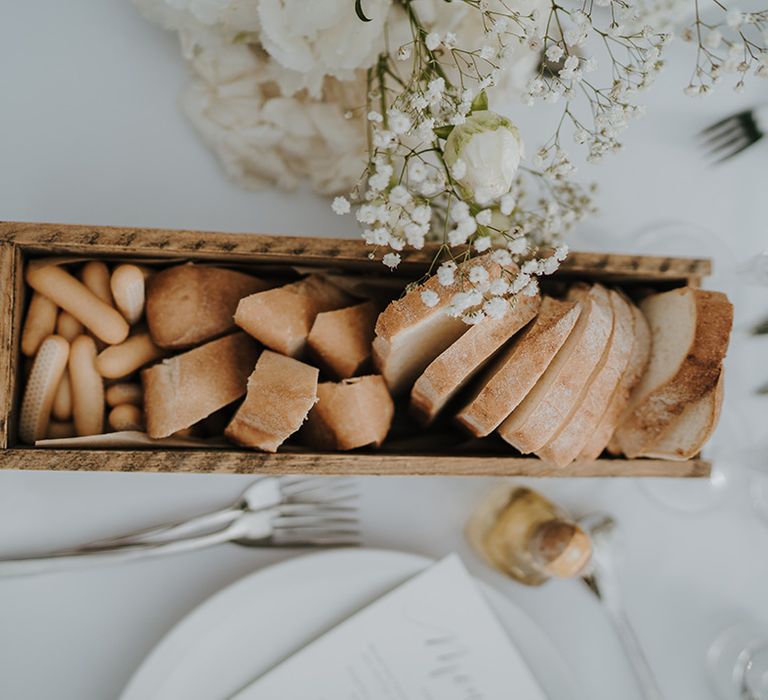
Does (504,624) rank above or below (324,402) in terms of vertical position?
below

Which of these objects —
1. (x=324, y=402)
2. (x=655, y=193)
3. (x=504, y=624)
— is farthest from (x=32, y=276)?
(x=655, y=193)

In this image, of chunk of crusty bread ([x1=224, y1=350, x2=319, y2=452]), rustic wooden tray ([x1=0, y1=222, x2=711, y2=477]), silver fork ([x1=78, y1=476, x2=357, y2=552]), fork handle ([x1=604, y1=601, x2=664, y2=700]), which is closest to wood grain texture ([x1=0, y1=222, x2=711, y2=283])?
rustic wooden tray ([x1=0, y1=222, x2=711, y2=477])

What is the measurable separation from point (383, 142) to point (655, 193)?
20.8 inches

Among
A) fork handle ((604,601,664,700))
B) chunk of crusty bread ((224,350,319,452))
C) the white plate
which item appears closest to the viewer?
chunk of crusty bread ((224,350,319,452))

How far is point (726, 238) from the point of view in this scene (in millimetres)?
963

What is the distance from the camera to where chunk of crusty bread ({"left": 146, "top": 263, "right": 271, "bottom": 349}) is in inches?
27.1

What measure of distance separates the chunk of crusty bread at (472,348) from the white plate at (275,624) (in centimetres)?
28

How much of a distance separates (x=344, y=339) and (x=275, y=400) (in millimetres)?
94

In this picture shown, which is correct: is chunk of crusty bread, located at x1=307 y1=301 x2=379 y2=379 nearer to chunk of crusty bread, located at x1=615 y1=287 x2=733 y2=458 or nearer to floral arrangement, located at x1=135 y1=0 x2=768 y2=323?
floral arrangement, located at x1=135 y1=0 x2=768 y2=323

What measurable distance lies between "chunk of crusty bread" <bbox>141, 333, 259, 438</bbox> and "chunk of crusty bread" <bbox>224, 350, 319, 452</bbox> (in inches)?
1.3

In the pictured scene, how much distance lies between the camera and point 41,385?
2.21 feet

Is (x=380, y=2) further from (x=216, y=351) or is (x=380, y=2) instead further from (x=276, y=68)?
(x=216, y=351)

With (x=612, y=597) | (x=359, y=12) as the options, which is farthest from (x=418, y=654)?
(x=359, y=12)

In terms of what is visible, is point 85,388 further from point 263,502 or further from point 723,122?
point 723,122
